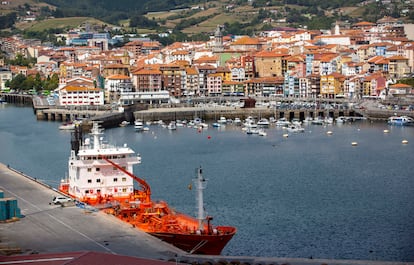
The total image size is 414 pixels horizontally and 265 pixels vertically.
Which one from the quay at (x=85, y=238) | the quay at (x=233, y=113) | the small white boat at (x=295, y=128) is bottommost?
the small white boat at (x=295, y=128)

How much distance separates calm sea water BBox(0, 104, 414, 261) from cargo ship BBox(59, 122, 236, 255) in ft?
4.05

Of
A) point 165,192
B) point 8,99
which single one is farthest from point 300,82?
point 165,192

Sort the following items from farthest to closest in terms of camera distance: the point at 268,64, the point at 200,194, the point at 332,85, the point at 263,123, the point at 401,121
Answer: the point at 268,64 → the point at 332,85 → the point at 263,123 → the point at 401,121 → the point at 200,194

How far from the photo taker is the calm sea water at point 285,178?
16797mm

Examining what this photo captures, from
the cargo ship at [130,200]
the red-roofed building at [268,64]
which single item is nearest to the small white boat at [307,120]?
the red-roofed building at [268,64]

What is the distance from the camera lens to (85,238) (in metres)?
14.4

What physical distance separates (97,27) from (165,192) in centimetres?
7106

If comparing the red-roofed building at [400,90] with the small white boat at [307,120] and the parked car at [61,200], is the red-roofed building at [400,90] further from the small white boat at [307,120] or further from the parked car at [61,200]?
the parked car at [61,200]

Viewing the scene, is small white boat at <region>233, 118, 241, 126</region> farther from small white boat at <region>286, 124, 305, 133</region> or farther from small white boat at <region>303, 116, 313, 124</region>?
small white boat at <region>286, 124, 305, 133</region>

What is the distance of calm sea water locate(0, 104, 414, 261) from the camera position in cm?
1680

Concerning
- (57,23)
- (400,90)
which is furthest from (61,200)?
(57,23)

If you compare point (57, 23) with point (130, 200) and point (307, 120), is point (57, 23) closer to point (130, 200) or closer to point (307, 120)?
point (307, 120)

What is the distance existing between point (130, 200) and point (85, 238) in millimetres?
2119

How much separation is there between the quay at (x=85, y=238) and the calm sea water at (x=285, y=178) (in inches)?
80.4
